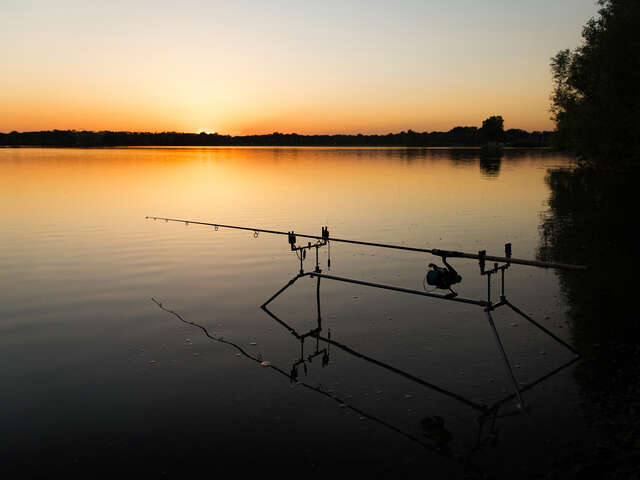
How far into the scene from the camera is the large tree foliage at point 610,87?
38375mm

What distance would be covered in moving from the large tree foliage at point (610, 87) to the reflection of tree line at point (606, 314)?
17.2 metres

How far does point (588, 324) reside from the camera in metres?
10.3

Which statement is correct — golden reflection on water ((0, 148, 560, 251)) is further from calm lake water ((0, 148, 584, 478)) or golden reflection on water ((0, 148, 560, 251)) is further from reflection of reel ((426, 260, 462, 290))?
reflection of reel ((426, 260, 462, 290))

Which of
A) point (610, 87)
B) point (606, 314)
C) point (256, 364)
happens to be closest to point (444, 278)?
point (256, 364)

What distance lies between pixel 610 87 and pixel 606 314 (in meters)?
36.4

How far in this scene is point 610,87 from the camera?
40.2 metres

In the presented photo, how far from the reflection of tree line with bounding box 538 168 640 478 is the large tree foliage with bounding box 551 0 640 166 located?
56.5 ft

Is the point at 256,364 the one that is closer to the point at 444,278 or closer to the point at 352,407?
the point at 352,407

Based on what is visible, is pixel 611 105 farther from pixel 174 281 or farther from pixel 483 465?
pixel 483 465

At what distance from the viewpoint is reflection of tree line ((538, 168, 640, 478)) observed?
21.1ft

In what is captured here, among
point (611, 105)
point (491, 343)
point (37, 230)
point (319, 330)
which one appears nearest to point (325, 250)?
point (319, 330)

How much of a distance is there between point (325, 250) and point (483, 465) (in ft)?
42.2

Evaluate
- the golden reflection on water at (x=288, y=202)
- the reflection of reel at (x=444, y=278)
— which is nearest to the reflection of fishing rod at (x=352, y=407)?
the reflection of reel at (x=444, y=278)

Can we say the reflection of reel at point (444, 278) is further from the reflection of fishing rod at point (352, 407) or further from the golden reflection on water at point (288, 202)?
the golden reflection on water at point (288, 202)
